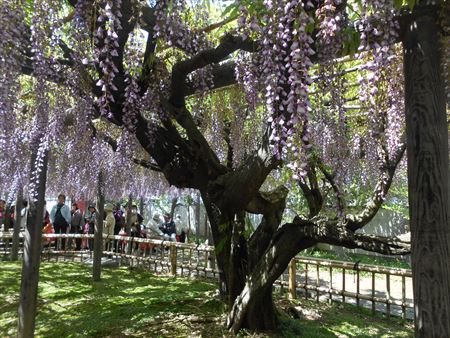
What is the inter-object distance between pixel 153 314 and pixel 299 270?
18.1 ft

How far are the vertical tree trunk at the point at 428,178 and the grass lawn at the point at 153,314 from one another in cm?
212

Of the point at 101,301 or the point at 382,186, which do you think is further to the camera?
the point at 101,301

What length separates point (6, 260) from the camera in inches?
353

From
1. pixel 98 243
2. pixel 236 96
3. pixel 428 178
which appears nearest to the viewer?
pixel 428 178

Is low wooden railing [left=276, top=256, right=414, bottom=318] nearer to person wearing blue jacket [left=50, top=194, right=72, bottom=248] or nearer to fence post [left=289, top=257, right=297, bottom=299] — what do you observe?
fence post [left=289, top=257, right=297, bottom=299]

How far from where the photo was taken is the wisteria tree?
2.15m

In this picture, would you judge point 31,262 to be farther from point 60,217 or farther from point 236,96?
point 60,217

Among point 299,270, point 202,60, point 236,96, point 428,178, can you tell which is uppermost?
point 236,96

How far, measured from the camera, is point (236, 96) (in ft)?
14.1

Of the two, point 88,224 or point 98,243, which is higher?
point 88,224

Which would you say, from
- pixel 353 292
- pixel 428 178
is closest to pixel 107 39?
pixel 428 178

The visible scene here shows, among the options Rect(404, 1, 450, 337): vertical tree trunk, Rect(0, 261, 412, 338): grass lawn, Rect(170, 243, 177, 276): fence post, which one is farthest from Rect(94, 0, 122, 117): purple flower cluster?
Rect(170, 243, 177, 276): fence post

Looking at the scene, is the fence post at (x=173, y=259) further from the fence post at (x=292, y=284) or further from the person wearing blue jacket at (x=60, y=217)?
the person wearing blue jacket at (x=60, y=217)

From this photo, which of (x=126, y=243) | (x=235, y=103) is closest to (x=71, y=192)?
(x=126, y=243)
